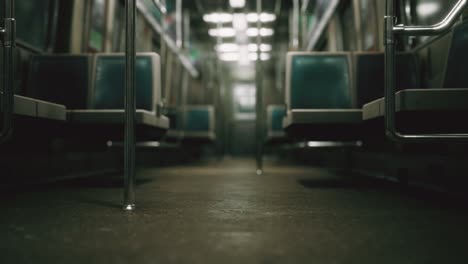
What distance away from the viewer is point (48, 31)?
3395 mm

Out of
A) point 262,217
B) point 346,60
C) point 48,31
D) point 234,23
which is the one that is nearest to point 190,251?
point 262,217

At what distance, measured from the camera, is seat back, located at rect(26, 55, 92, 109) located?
9.73 feet

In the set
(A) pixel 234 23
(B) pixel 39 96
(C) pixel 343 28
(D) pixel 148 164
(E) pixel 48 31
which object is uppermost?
(A) pixel 234 23

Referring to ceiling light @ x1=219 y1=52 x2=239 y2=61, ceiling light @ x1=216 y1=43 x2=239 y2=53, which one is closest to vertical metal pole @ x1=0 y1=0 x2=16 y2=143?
ceiling light @ x1=216 y1=43 x2=239 y2=53

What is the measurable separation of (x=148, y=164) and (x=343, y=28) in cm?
331

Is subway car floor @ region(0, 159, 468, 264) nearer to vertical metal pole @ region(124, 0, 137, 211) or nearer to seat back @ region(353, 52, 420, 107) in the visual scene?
vertical metal pole @ region(124, 0, 137, 211)

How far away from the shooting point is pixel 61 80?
298 centimetres

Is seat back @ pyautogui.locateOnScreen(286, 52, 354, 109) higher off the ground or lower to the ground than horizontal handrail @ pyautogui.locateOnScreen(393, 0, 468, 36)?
lower

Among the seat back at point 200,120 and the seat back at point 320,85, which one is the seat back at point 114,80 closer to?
the seat back at point 320,85

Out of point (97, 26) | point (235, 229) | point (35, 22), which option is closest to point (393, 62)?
point (235, 229)

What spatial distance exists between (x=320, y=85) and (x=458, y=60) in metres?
1.08

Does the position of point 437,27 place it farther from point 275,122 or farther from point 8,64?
point 275,122

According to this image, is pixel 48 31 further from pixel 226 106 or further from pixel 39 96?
pixel 226 106

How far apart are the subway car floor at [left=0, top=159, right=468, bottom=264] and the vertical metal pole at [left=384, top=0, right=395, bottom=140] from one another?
39 cm
